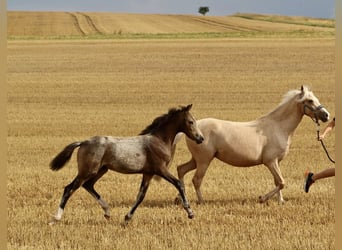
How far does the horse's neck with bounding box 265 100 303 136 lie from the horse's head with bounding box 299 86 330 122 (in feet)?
0.56

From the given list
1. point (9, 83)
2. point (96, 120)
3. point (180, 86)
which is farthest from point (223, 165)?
point (9, 83)

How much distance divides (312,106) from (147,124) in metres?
11.7

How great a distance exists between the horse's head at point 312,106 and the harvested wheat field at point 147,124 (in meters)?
1.27

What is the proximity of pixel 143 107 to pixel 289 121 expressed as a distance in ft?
52.3

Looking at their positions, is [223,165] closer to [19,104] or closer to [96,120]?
[96,120]

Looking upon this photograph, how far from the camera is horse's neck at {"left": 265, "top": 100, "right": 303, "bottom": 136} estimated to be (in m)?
11.6

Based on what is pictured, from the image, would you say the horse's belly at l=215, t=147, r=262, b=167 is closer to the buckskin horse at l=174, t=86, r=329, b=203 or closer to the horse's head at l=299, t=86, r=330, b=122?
the buckskin horse at l=174, t=86, r=329, b=203

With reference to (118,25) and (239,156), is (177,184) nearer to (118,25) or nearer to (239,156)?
(239,156)

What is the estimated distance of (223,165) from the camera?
15.4 m

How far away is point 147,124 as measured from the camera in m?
22.7

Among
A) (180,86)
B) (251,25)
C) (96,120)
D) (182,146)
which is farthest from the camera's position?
(251,25)

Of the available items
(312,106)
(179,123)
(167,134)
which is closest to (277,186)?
(312,106)


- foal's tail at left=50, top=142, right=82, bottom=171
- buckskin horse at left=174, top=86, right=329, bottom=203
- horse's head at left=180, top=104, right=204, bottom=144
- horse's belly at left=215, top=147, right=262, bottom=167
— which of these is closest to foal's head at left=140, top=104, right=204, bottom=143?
horse's head at left=180, top=104, right=204, bottom=144

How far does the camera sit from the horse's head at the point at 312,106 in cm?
1115
